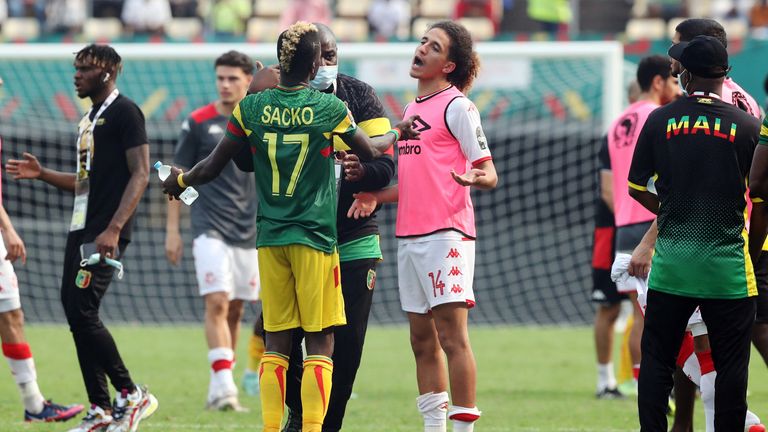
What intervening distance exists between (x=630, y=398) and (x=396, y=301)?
27.0 ft

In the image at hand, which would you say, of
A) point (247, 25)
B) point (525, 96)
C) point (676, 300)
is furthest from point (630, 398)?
point (247, 25)

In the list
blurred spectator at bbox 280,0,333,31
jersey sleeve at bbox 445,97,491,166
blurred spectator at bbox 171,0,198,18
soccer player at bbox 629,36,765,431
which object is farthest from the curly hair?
blurred spectator at bbox 171,0,198,18

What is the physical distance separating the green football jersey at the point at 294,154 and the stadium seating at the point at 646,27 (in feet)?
51.2

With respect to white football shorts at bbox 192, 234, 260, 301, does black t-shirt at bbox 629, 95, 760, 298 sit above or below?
above

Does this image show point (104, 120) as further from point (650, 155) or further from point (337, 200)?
point (650, 155)

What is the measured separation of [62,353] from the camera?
1268 cm

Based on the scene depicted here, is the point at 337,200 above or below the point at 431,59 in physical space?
below

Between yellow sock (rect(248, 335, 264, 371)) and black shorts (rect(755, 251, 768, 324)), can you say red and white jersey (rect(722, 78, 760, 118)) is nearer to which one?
black shorts (rect(755, 251, 768, 324))

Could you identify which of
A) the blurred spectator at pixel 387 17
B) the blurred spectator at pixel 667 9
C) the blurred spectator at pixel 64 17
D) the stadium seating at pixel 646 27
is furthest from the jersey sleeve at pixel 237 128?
the blurred spectator at pixel 667 9

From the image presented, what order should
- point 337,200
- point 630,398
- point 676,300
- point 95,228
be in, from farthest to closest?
point 630,398 < point 95,228 < point 337,200 < point 676,300

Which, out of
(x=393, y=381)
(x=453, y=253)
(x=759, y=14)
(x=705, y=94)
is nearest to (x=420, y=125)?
(x=453, y=253)

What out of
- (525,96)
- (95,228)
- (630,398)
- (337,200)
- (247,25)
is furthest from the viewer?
(247,25)

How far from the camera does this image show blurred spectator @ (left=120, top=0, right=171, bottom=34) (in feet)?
65.6

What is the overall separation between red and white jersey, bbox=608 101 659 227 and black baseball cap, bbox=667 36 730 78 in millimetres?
2730
